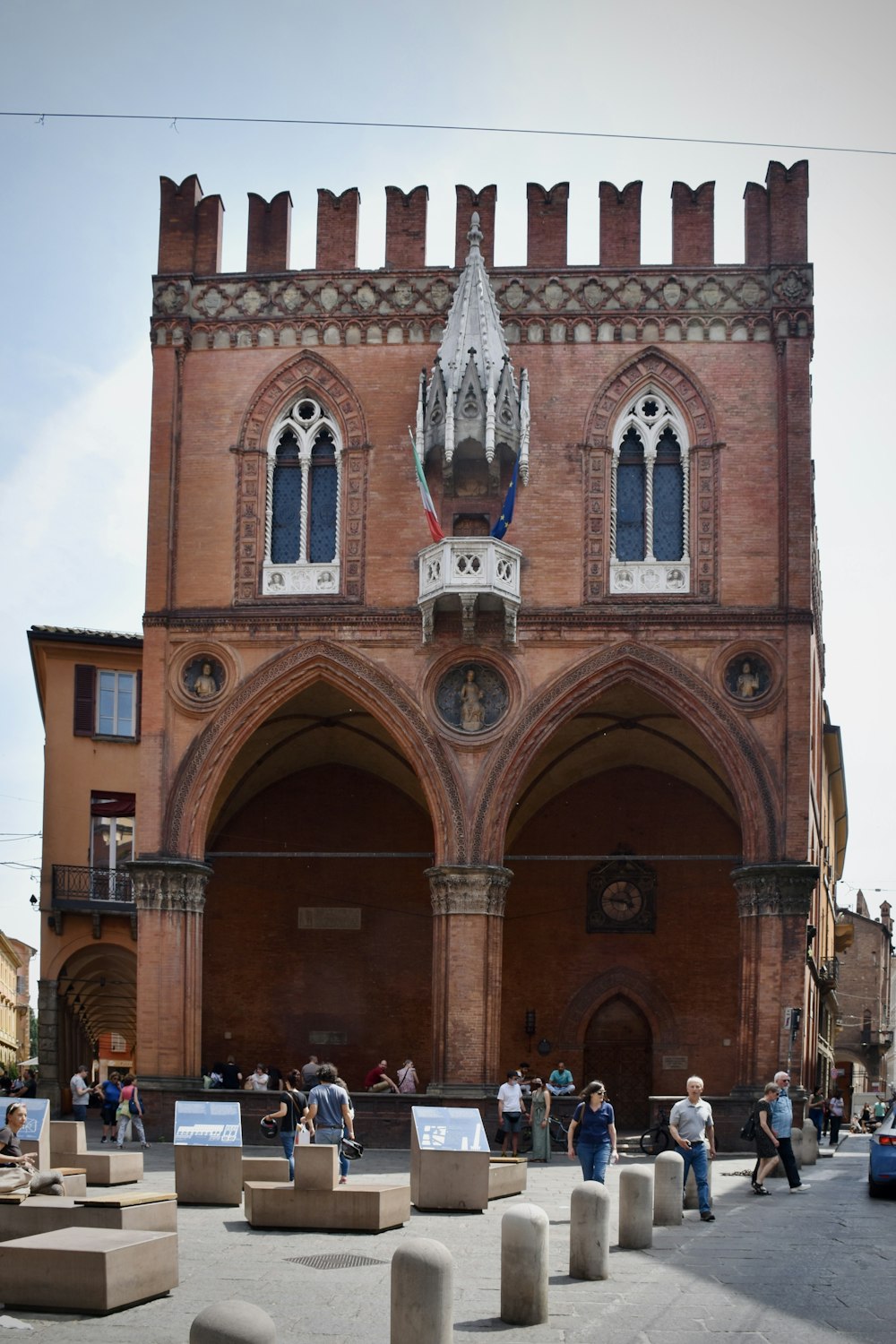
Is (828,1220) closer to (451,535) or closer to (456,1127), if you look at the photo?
(456,1127)

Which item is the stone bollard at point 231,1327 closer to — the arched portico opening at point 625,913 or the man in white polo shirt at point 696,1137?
the man in white polo shirt at point 696,1137

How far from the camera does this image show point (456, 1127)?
1781 cm

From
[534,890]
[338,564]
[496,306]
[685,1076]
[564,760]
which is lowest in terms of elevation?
[685,1076]

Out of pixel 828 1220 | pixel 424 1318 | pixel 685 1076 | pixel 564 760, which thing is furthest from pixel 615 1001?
pixel 424 1318

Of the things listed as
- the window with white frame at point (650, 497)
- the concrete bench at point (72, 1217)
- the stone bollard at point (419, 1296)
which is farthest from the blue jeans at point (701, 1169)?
the window with white frame at point (650, 497)

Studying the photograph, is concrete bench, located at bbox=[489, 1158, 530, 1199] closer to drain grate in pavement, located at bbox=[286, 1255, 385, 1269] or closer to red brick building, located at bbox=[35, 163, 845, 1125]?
drain grate in pavement, located at bbox=[286, 1255, 385, 1269]

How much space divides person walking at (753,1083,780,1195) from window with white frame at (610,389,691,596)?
11762 mm

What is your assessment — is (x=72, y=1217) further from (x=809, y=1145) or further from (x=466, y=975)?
(x=466, y=975)

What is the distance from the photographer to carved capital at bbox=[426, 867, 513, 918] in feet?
96.2

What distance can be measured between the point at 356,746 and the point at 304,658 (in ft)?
14.7

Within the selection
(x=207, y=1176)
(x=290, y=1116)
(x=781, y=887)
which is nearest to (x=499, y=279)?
(x=781, y=887)

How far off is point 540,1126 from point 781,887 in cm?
563

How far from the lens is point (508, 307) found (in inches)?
1236

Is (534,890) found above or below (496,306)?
below
